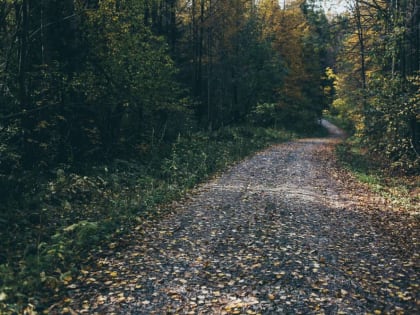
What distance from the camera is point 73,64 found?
44.4 ft

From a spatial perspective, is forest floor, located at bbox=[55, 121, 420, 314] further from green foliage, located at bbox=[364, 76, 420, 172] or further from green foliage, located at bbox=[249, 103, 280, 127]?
green foliage, located at bbox=[249, 103, 280, 127]

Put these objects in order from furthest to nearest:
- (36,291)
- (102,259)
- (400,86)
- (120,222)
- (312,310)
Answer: (400,86)
(120,222)
(102,259)
(36,291)
(312,310)

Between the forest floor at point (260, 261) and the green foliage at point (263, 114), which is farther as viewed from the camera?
the green foliage at point (263, 114)

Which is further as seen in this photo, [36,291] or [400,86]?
[400,86]

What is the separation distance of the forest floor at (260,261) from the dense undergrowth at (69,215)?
0.37m

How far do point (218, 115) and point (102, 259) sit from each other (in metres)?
26.5

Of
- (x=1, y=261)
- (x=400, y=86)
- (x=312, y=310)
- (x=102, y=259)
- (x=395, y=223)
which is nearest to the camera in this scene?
(x=312, y=310)

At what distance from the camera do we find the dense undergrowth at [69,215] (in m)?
6.14

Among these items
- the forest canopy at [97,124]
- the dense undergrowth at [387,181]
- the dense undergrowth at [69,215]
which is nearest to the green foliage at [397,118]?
the forest canopy at [97,124]

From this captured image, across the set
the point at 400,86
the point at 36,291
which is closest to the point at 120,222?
the point at 36,291

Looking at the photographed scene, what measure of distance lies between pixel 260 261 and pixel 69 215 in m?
4.76

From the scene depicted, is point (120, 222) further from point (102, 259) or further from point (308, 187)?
point (308, 187)

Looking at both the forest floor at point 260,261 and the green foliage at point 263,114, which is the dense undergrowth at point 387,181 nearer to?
the forest floor at point 260,261

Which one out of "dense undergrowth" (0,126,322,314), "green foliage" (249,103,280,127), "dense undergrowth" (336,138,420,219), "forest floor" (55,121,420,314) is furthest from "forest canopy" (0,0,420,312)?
"green foliage" (249,103,280,127)
